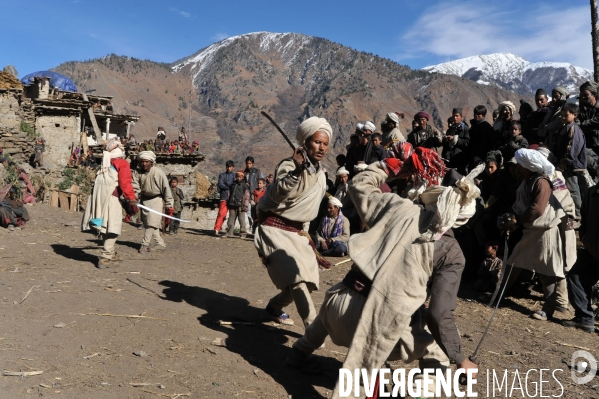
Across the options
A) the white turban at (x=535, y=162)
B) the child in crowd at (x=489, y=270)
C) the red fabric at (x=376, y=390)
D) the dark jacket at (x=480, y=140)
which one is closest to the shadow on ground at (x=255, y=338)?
the red fabric at (x=376, y=390)

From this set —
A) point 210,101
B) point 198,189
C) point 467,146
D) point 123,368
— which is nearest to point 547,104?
point 467,146

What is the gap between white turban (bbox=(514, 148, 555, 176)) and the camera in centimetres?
587

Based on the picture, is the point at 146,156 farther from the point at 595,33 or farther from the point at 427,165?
the point at 595,33

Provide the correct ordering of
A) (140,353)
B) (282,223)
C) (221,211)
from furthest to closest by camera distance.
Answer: (221,211) → (282,223) → (140,353)

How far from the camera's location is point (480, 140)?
8992 millimetres

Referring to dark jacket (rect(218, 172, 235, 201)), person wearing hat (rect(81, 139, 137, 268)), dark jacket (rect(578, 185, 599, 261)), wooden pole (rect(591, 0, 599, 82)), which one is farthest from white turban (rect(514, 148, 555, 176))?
wooden pole (rect(591, 0, 599, 82))

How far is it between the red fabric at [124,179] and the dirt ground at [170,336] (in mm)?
1080

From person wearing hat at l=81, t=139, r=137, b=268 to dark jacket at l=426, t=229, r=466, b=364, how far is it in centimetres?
536

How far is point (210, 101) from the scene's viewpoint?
421 ft

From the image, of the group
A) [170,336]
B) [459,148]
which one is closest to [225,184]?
[459,148]

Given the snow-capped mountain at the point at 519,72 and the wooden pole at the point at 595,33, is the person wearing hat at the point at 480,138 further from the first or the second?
the snow-capped mountain at the point at 519,72

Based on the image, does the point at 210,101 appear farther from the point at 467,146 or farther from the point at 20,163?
the point at 467,146

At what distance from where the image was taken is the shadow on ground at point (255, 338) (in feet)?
14.0

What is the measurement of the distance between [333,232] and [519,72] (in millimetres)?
197840
